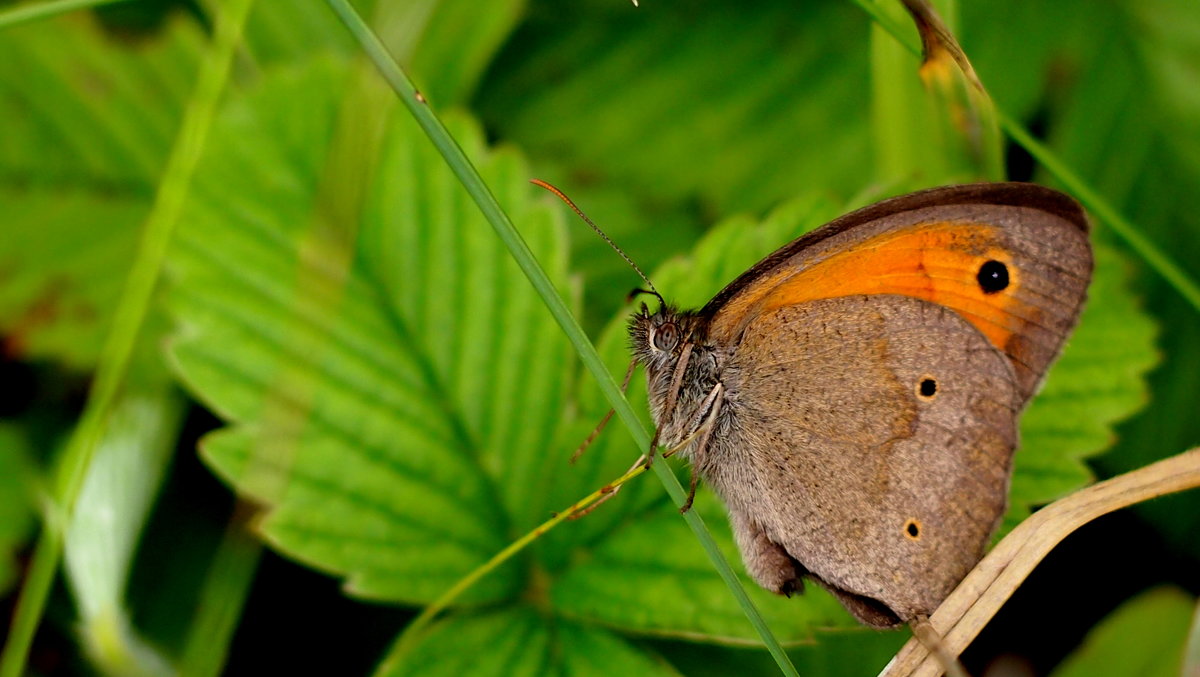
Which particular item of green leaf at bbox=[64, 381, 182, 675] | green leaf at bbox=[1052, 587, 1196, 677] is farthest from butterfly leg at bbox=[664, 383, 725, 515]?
green leaf at bbox=[64, 381, 182, 675]

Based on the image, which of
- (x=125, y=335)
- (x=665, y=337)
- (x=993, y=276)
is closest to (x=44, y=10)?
(x=125, y=335)

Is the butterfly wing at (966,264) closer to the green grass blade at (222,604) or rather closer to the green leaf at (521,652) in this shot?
the green leaf at (521,652)

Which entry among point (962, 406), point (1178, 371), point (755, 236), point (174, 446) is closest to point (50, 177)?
point (174, 446)

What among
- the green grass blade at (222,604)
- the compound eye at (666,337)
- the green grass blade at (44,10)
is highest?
the green grass blade at (44,10)

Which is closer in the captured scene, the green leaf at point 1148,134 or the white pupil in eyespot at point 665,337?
the white pupil in eyespot at point 665,337

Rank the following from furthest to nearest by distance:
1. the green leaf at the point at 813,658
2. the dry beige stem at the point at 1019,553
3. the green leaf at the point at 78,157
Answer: the green leaf at the point at 78,157, the green leaf at the point at 813,658, the dry beige stem at the point at 1019,553

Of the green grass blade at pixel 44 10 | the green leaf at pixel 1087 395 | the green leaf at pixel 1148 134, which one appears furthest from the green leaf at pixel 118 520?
the green leaf at pixel 1148 134

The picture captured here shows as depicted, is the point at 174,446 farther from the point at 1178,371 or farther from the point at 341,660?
the point at 1178,371
